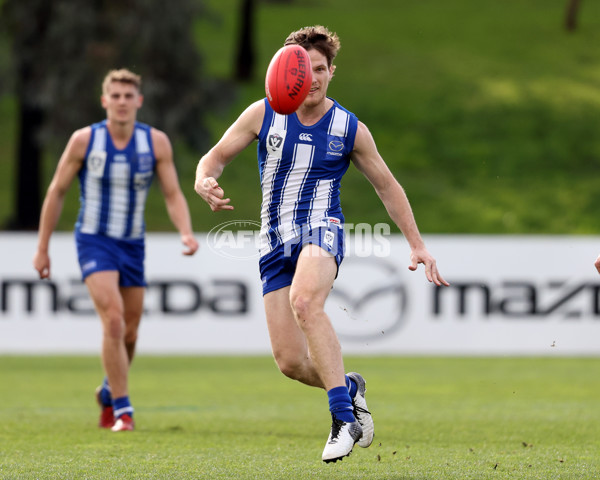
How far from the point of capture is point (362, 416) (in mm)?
5543

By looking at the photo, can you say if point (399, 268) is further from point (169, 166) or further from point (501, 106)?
point (501, 106)

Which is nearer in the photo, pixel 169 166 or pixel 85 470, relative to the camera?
pixel 85 470

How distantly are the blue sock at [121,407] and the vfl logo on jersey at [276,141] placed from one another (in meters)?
2.52

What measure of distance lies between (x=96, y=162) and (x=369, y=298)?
A: 721 cm

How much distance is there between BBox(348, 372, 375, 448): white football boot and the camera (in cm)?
538

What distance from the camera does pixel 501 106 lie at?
34469 millimetres

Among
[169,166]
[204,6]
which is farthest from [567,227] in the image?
[169,166]

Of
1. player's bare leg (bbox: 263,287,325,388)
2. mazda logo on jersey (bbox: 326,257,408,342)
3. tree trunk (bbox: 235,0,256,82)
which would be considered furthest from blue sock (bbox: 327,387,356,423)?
tree trunk (bbox: 235,0,256,82)

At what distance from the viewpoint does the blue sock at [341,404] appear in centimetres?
524

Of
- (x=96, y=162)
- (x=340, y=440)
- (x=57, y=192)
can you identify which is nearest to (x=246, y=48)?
(x=96, y=162)

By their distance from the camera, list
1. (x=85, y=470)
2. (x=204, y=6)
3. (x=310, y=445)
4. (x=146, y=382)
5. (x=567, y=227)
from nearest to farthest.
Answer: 1. (x=85, y=470)
2. (x=310, y=445)
3. (x=146, y=382)
4. (x=204, y=6)
5. (x=567, y=227)

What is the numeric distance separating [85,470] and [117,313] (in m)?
2.11

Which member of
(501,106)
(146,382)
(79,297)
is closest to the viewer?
(146,382)

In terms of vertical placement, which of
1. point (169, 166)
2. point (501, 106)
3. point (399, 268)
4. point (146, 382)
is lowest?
point (146, 382)
